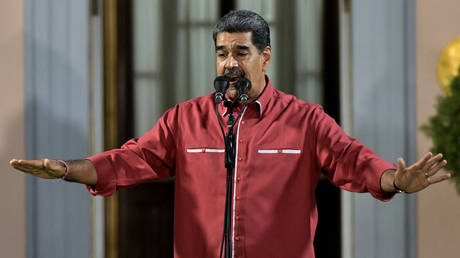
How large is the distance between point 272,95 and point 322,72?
149 cm

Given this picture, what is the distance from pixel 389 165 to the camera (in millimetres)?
1565

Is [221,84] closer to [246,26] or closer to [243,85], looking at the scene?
[243,85]

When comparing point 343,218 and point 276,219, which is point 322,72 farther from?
point 276,219

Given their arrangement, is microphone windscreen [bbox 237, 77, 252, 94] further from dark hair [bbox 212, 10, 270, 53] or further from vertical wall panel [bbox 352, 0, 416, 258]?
vertical wall panel [bbox 352, 0, 416, 258]

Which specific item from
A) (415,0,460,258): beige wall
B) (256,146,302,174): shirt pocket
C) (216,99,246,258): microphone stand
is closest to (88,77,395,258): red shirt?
(256,146,302,174): shirt pocket

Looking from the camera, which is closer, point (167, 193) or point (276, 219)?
point (276, 219)

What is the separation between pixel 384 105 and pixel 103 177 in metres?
1.84

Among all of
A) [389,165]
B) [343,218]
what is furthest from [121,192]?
[389,165]

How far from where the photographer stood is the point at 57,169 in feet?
4.97

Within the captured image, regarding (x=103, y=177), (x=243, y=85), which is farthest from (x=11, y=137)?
(x=243, y=85)

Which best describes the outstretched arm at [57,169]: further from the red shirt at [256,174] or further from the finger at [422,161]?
the finger at [422,161]

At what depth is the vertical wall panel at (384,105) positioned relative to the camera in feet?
9.61

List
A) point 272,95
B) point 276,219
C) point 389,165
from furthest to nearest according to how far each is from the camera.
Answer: point 272,95
point 276,219
point 389,165

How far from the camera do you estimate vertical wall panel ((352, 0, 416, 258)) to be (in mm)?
2930
